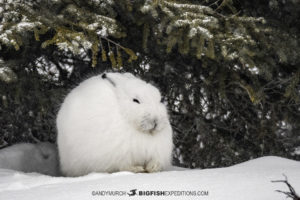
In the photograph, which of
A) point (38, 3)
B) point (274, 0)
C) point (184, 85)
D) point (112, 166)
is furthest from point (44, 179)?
point (274, 0)

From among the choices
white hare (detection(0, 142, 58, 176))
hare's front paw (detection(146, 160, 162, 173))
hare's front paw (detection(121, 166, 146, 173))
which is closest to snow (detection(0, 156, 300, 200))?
hare's front paw (detection(121, 166, 146, 173))

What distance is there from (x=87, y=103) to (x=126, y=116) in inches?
13.9

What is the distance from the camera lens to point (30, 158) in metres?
4.49

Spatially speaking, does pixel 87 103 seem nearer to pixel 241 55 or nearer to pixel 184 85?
pixel 241 55

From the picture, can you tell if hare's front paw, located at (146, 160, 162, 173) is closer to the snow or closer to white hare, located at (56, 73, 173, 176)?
white hare, located at (56, 73, 173, 176)

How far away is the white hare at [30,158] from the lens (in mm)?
4305

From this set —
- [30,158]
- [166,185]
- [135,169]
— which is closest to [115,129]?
[135,169]

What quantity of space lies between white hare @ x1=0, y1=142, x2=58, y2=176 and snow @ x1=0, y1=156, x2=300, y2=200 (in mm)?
1105

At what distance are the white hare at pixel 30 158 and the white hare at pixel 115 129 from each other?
34.5 inches

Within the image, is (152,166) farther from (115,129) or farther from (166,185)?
(166,185)

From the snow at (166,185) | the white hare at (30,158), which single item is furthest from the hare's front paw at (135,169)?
the white hare at (30,158)

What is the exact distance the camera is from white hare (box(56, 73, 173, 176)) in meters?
3.35

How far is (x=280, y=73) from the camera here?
5.07m

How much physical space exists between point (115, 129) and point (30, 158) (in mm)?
1535
